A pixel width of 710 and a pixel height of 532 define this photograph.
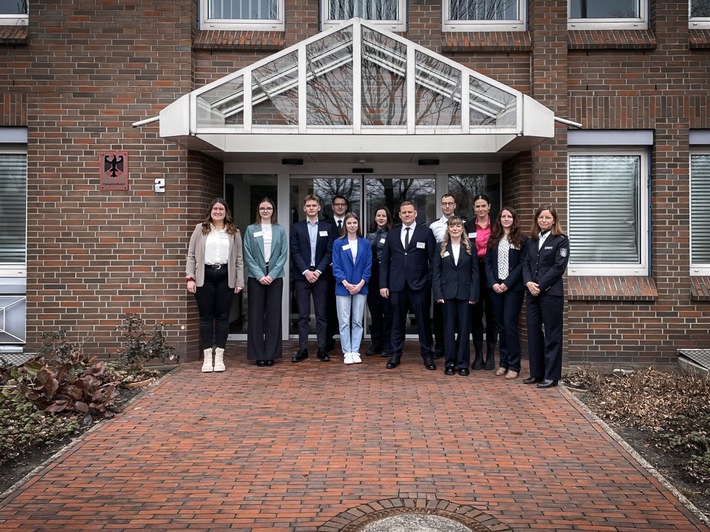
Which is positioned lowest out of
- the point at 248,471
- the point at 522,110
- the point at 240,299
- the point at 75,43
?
the point at 248,471

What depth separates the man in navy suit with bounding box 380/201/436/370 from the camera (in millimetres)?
8836

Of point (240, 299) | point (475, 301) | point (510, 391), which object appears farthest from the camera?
point (240, 299)

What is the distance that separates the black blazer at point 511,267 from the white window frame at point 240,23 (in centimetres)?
450

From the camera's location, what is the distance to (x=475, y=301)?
27.8ft

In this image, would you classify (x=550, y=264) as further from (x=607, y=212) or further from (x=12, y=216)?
(x=12, y=216)

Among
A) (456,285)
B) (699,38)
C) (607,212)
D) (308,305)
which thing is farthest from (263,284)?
(699,38)

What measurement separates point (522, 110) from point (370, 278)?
112 inches

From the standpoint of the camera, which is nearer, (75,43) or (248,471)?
(248,471)

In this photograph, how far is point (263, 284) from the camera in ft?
29.8

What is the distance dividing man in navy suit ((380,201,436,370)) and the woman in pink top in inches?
21.0

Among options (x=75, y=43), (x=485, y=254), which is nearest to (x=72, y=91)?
(x=75, y=43)

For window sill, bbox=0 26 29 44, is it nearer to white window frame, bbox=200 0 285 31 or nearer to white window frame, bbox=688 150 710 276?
white window frame, bbox=200 0 285 31

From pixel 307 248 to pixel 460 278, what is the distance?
214 cm

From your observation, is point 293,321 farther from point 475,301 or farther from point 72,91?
point 72,91
